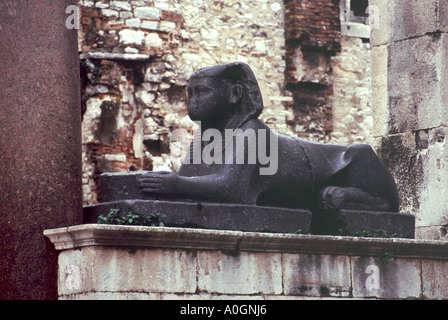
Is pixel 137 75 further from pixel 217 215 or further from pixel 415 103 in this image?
pixel 217 215

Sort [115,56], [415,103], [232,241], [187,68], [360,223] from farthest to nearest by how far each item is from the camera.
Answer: [187,68] < [115,56] < [415,103] < [360,223] < [232,241]

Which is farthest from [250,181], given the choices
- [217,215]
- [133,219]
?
[133,219]

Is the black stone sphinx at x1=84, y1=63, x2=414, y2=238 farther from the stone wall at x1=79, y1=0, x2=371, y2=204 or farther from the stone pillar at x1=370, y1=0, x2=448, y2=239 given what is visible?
the stone wall at x1=79, y1=0, x2=371, y2=204

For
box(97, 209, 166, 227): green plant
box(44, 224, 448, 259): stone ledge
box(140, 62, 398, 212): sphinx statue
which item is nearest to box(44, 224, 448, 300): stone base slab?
box(44, 224, 448, 259): stone ledge

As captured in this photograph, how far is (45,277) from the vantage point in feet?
20.4

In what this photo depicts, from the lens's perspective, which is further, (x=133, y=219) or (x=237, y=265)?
(x=237, y=265)

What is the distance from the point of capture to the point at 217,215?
6176 millimetres

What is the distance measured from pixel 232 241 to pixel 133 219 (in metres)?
0.61

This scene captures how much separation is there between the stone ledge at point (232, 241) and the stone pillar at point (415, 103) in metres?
1.64

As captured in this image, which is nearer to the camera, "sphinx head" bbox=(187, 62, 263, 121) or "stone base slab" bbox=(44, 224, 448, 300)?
"stone base slab" bbox=(44, 224, 448, 300)

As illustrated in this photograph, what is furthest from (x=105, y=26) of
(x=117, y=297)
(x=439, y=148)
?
(x=117, y=297)

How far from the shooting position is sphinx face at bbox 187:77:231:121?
6555 millimetres

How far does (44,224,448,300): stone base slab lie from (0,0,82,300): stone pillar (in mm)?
243

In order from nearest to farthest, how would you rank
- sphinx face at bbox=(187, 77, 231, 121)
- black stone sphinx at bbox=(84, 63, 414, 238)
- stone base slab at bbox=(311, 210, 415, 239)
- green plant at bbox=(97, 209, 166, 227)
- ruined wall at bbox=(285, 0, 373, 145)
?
1. green plant at bbox=(97, 209, 166, 227)
2. black stone sphinx at bbox=(84, 63, 414, 238)
3. sphinx face at bbox=(187, 77, 231, 121)
4. stone base slab at bbox=(311, 210, 415, 239)
5. ruined wall at bbox=(285, 0, 373, 145)
